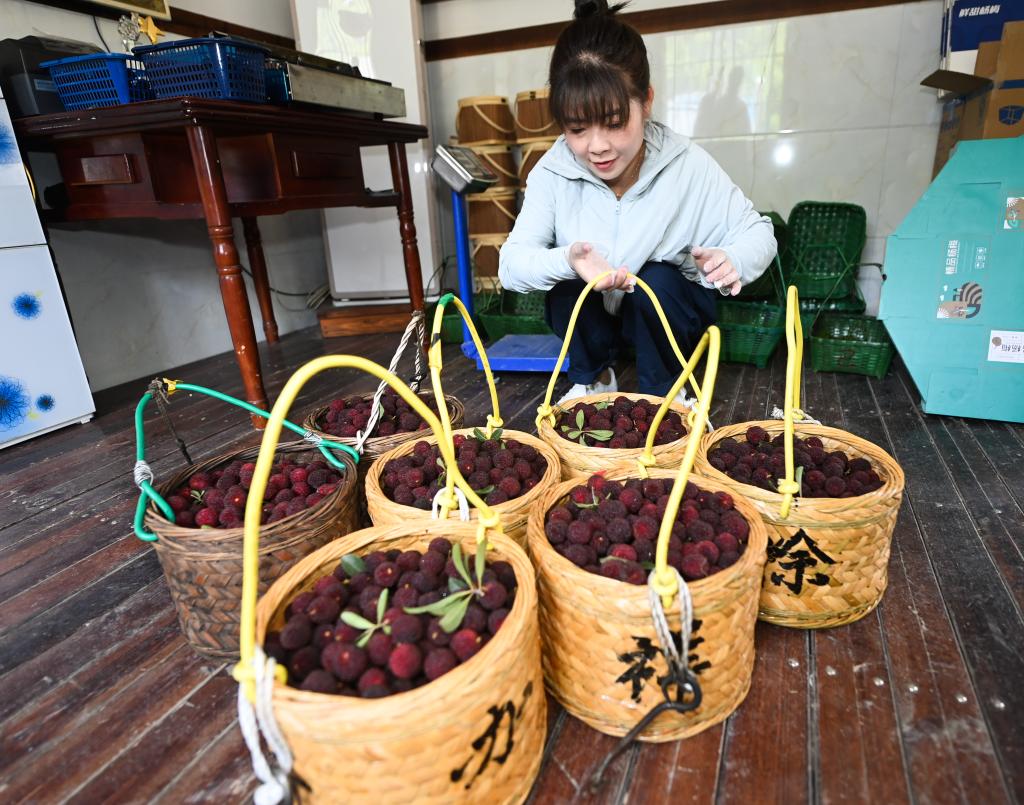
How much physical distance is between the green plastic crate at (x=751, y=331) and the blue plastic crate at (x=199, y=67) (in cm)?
184

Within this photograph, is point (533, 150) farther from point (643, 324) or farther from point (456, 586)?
point (456, 586)

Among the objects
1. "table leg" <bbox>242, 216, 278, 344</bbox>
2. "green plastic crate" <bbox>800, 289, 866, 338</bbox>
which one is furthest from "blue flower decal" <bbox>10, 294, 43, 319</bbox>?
"green plastic crate" <bbox>800, 289, 866, 338</bbox>

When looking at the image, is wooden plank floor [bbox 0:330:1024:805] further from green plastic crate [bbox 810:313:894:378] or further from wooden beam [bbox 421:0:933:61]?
wooden beam [bbox 421:0:933:61]

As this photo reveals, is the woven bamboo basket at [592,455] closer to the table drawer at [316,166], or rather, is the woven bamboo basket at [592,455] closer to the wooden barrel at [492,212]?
the table drawer at [316,166]

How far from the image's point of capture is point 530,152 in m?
2.94

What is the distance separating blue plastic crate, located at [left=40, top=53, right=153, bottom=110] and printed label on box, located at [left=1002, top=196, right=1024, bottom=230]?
2.43 metres

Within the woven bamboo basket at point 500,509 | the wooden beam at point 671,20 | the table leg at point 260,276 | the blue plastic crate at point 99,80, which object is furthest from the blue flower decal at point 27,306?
the wooden beam at point 671,20

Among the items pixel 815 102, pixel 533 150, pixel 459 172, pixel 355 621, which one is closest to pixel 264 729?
pixel 355 621

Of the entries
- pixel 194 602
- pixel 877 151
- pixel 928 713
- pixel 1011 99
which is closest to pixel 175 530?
pixel 194 602

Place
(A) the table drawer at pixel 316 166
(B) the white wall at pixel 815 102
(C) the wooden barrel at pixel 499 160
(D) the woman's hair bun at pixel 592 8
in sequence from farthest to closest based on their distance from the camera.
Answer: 1. (C) the wooden barrel at pixel 499 160
2. (B) the white wall at pixel 815 102
3. (A) the table drawer at pixel 316 166
4. (D) the woman's hair bun at pixel 592 8

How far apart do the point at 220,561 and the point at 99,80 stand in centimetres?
160

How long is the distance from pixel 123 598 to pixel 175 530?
400 millimetres

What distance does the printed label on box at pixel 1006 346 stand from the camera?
5.48 ft

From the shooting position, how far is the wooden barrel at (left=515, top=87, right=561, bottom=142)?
2873mm
